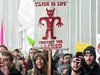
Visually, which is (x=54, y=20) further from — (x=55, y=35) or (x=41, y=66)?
(x=41, y=66)

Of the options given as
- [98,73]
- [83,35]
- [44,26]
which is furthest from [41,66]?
[83,35]

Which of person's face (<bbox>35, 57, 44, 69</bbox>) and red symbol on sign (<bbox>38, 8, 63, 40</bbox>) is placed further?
person's face (<bbox>35, 57, 44, 69</bbox>)

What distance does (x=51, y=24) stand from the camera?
3645 millimetres

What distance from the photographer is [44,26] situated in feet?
12.1

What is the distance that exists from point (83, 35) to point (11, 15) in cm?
663

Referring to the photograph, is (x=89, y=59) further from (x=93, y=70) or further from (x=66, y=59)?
(x=66, y=59)

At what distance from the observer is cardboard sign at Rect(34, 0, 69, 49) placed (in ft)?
12.0

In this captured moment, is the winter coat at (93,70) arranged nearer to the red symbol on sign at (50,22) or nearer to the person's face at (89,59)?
the person's face at (89,59)

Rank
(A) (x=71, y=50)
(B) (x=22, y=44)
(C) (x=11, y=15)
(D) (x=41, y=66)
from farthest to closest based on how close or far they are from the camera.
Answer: (B) (x=22, y=44), (C) (x=11, y=15), (A) (x=71, y=50), (D) (x=41, y=66)

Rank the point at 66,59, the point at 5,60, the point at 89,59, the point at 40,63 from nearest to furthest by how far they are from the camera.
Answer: the point at 5,60 → the point at 89,59 → the point at 40,63 → the point at 66,59

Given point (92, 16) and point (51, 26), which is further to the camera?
point (92, 16)

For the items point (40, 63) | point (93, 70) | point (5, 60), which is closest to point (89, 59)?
point (93, 70)

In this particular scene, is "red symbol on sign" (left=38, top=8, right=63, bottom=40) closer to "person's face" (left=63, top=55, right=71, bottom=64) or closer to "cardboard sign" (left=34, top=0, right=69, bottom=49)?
"cardboard sign" (left=34, top=0, right=69, bottom=49)

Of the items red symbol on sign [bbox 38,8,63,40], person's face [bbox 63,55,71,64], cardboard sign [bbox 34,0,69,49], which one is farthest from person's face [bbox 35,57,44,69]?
person's face [bbox 63,55,71,64]
